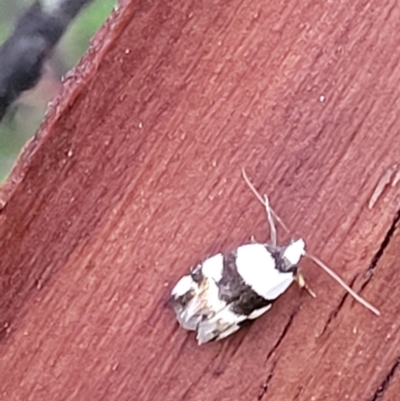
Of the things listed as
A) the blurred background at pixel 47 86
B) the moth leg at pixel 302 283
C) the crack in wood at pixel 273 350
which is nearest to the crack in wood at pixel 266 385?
the crack in wood at pixel 273 350

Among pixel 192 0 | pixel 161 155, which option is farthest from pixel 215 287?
pixel 192 0

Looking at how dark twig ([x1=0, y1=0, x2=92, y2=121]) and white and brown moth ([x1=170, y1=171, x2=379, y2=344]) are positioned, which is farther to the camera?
dark twig ([x1=0, y1=0, x2=92, y2=121])

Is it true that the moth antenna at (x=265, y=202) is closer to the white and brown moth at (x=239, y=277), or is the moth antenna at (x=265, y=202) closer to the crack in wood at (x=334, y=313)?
the white and brown moth at (x=239, y=277)

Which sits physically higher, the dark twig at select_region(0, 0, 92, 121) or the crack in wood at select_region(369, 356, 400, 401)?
the dark twig at select_region(0, 0, 92, 121)

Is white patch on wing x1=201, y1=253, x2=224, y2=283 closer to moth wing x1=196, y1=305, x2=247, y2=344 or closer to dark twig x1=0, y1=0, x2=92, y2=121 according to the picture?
moth wing x1=196, y1=305, x2=247, y2=344

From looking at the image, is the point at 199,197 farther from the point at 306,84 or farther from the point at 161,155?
the point at 306,84

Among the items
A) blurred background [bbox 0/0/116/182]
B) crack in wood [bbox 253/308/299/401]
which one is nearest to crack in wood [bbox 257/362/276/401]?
crack in wood [bbox 253/308/299/401]

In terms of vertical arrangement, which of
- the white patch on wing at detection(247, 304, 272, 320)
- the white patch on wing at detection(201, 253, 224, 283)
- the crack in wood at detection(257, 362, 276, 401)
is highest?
the white patch on wing at detection(201, 253, 224, 283)
